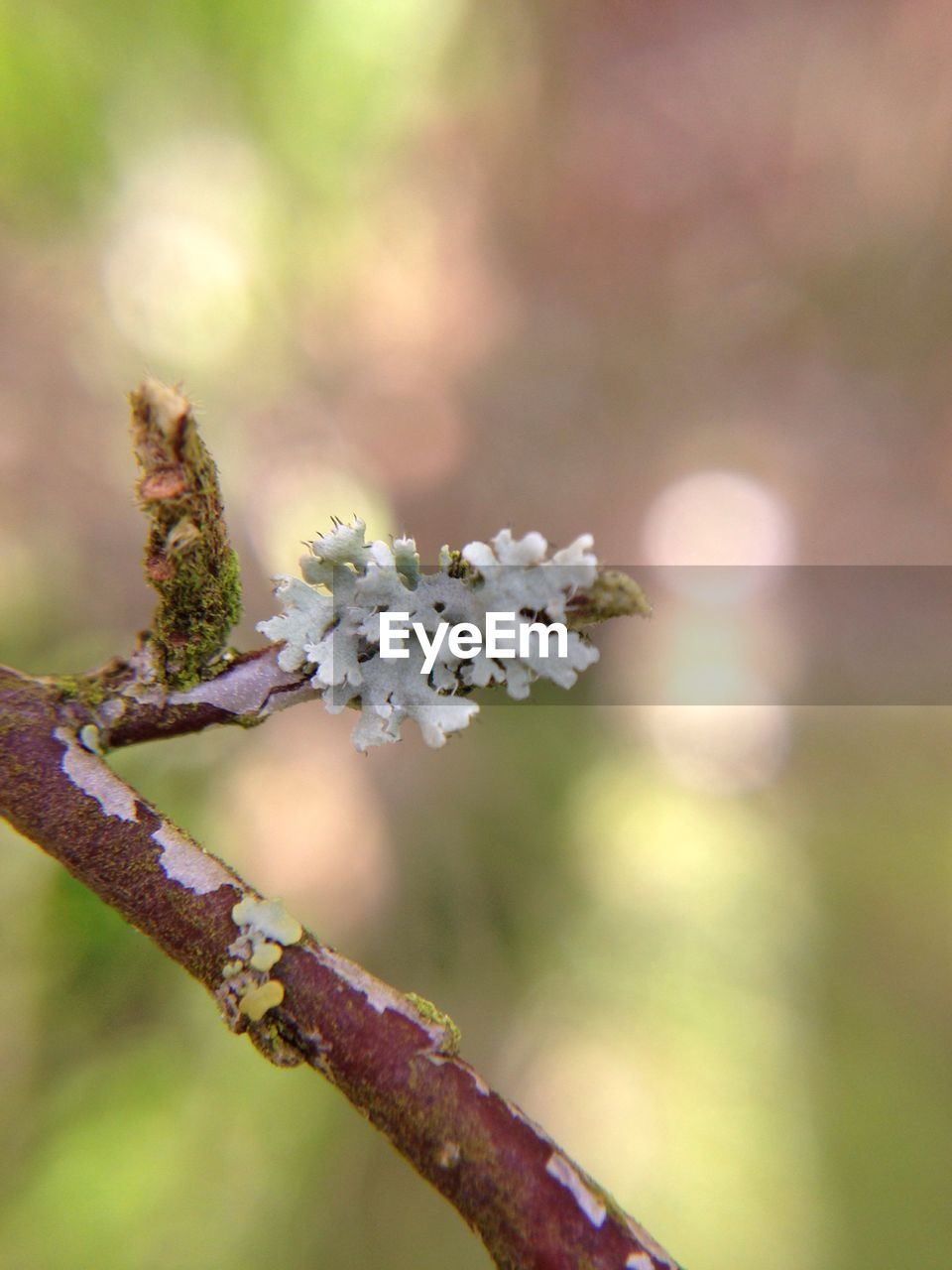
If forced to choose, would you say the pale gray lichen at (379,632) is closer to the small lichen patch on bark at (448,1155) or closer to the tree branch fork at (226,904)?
the tree branch fork at (226,904)

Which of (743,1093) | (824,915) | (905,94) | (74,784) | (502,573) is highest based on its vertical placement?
(905,94)

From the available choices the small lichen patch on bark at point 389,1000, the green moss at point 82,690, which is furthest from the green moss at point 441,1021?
the green moss at point 82,690

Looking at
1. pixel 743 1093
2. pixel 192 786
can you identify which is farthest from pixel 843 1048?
A: pixel 192 786

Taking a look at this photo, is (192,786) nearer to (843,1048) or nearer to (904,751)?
(843,1048)

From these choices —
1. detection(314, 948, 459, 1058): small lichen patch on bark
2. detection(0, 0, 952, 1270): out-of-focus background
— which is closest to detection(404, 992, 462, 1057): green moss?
detection(314, 948, 459, 1058): small lichen patch on bark
